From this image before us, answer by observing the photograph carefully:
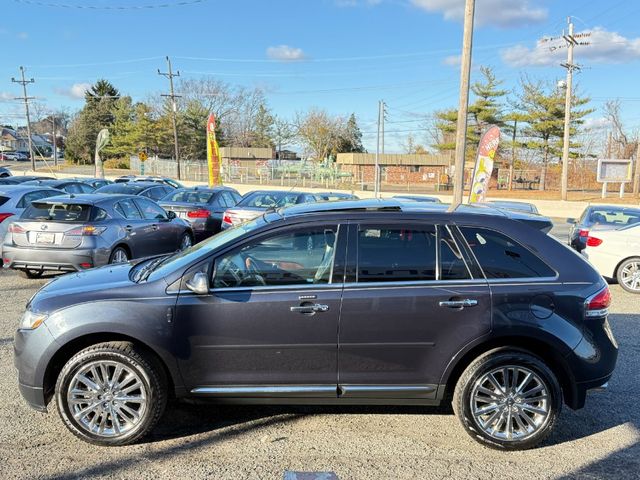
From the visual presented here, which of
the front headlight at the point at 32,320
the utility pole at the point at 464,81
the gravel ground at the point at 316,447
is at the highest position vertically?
the utility pole at the point at 464,81

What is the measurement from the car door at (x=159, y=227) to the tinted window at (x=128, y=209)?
16cm

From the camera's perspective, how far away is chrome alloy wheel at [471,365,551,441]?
3.59 meters

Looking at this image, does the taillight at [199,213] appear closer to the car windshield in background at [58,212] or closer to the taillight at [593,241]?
the car windshield in background at [58,212]

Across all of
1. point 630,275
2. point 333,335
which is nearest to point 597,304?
point 333,335

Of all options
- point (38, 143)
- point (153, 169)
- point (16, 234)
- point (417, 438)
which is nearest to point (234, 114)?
point (153, 169)

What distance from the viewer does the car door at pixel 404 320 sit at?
3.53m

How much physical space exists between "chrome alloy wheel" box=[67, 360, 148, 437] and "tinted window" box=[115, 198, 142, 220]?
565 centimetres

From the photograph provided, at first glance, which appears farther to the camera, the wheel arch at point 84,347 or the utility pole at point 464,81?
the utility pole at point 464,81

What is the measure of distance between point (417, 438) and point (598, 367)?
1.36 m

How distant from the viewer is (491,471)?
333 centimetres

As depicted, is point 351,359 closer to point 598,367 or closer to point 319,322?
point 319,322

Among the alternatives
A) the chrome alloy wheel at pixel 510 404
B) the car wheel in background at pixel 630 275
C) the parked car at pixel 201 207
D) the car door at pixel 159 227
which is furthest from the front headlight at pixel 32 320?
the parked car at pixel 201 207

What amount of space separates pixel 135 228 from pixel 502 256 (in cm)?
687

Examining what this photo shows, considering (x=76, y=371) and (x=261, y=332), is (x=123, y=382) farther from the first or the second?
(x=261, y=332)
